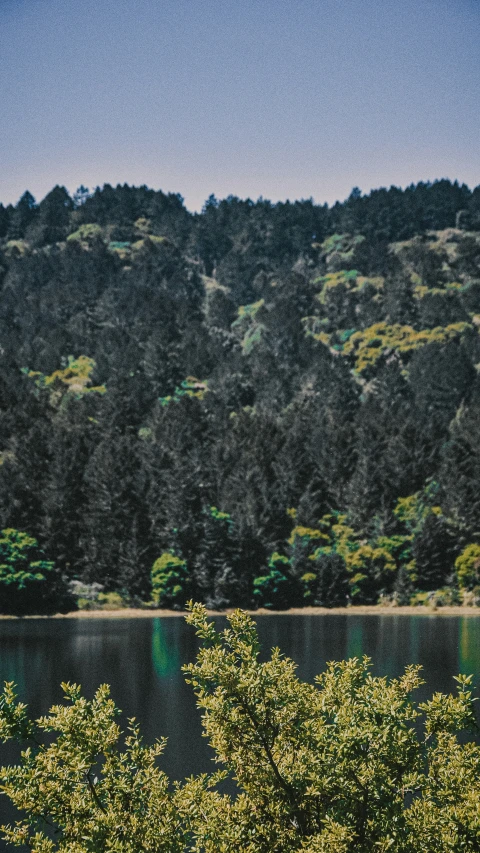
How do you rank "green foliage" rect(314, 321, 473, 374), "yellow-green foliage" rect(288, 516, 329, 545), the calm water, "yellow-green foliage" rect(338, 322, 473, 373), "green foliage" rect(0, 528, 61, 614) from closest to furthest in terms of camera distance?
the calm water < "green foliage" rect(0, 528, 61, 614) < "yellow-green foliage" rect(288, 516, 329, 545) < "green foliage" rect(314, 321, 473, 374) < "yellow-green foliage" rect(338, 322, 473, 373)

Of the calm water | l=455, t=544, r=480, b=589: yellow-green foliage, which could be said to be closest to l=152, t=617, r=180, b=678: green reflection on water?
the calm water

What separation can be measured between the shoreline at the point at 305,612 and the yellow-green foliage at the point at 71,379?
63874 millimetres

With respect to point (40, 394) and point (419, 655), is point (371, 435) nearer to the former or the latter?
point (40, 394)

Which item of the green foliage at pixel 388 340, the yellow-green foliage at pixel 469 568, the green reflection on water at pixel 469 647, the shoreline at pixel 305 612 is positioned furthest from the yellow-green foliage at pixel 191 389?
the green reflection on water at pixel 469 647

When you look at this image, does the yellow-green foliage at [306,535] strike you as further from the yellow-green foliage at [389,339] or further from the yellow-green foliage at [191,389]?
the yellow-green foliage at [389,339]

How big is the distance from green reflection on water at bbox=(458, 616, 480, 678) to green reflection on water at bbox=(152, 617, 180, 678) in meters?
18.7

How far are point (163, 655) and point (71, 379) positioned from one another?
390 ft

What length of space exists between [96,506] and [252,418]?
34881 mm

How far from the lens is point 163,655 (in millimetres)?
66625

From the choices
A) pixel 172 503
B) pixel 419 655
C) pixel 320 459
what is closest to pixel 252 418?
pixel 320 459

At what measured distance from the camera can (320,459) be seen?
131375 mm

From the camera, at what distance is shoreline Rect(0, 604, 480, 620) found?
10225cm

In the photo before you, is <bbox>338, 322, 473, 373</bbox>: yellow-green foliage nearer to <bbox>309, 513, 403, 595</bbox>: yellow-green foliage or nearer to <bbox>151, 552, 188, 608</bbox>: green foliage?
<bbox>309, 513, 403, 595</bbox>: yellow-green foliage

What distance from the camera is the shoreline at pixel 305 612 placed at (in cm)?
10225
